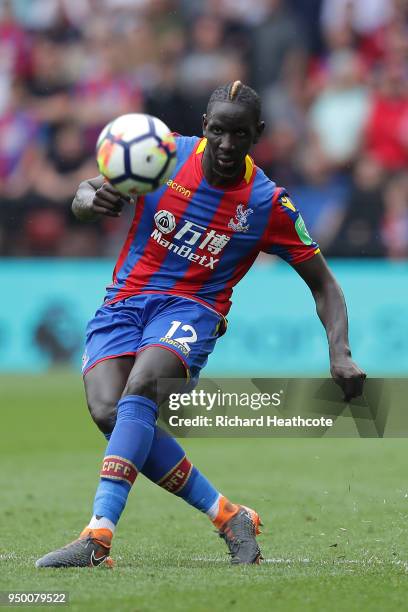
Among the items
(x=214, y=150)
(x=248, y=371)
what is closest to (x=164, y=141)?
(x=214, y=150)

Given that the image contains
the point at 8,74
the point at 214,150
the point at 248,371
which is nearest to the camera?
the point at 214,150

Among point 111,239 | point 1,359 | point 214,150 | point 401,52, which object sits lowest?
point 1,359

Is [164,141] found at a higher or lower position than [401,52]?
higher

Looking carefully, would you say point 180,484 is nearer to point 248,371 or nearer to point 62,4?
point 248,371

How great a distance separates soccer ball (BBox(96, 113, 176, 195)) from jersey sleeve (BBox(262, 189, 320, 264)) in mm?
769

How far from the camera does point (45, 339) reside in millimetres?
15383

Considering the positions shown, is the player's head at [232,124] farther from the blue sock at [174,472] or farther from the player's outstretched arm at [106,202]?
the blue sock at [174,472]

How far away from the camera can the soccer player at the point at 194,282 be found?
5.75 m

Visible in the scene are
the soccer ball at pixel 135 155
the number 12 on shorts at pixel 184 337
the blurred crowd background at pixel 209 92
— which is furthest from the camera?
the blurred crowd background at pixel 209 92

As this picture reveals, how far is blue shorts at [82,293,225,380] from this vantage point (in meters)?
5.84

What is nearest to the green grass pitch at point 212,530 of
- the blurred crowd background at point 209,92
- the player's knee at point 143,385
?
the player's knee at point 143,385

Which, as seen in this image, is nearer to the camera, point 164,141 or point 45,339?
point 164,141

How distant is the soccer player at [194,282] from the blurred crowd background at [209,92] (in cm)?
938

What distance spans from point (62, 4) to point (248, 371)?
622cm
